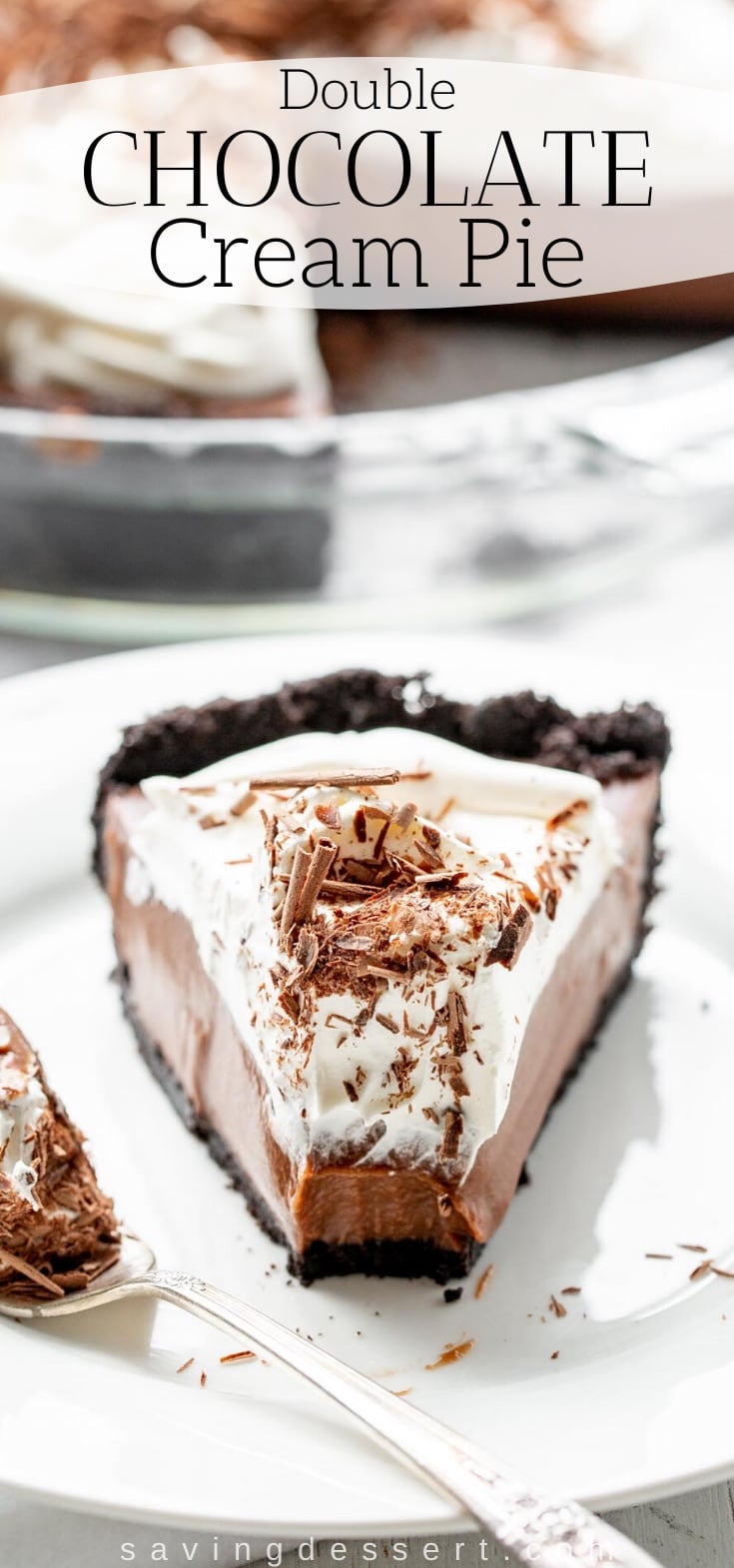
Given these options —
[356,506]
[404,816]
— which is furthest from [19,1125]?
[356,506]

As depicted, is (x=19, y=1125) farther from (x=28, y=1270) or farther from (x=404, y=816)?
(x=404, y=816)

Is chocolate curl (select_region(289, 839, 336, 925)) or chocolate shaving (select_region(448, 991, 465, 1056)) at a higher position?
chocolate curl (select_region(289, 839, 336, 925))

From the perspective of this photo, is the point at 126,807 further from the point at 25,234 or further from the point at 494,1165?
the point at 25,234

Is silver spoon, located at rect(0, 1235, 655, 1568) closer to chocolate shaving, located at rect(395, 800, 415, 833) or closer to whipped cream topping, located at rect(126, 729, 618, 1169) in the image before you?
whipped cream topping, located at rect(126, 729, 618, 1169)

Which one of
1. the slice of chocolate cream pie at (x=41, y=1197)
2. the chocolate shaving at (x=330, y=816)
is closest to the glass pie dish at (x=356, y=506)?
the chocolate shaving at (x=330, y=816)

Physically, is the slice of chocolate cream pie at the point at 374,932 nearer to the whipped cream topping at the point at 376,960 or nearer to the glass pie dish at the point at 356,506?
the whipped cream topping at the point at 376,960
